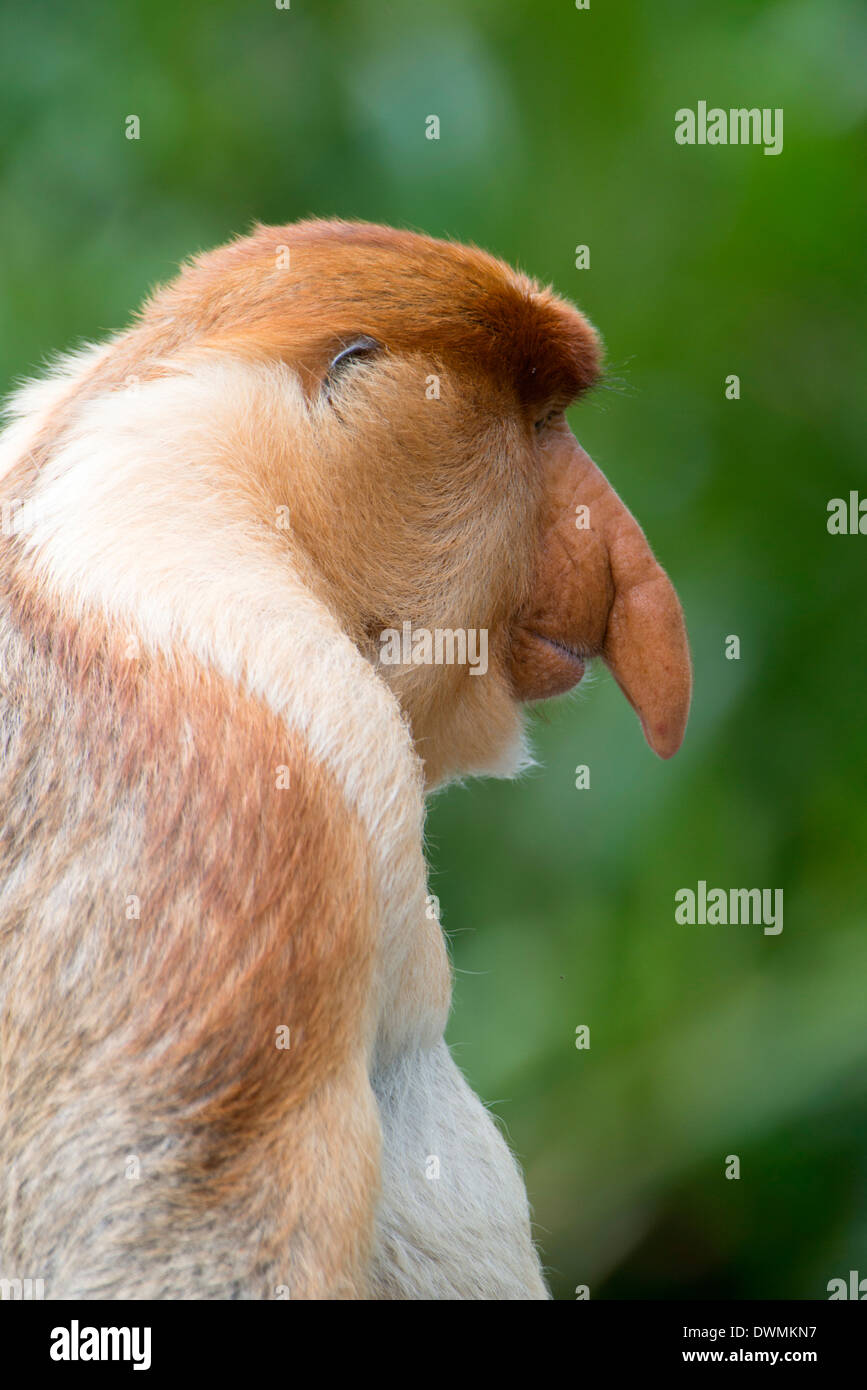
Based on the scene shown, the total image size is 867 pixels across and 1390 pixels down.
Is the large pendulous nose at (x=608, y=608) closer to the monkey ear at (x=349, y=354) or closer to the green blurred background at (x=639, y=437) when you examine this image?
the monkey ear at (x=349, y=354)

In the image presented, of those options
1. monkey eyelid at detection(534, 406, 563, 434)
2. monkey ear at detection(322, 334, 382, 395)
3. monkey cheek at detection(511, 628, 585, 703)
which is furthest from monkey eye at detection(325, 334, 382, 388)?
monkey cheek at detection(511, 628, 585, 703)

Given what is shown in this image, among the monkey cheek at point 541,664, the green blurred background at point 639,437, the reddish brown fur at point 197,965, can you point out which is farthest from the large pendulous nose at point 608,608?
the green blurred background at point 639,437

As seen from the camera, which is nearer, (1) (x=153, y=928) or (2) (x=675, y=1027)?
(1) (x=153, y=928)

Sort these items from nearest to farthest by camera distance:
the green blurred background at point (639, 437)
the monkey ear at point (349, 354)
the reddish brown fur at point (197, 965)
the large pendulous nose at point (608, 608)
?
the reddish brown fur at point (197, 965)
the monkey ear at point (349, 354)
the large pendulous nose at point (608, 608)
the green blurred background at point (639, 437)

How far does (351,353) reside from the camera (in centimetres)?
148

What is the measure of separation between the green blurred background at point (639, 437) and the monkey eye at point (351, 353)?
1.51 m

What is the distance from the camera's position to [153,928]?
3.84 feet

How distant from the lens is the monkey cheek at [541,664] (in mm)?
1673

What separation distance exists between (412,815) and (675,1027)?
1.62m

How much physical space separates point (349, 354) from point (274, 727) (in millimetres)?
499

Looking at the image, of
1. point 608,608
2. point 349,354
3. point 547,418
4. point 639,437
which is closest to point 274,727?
point 349,354

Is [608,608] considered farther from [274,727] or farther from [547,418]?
[274,727]
